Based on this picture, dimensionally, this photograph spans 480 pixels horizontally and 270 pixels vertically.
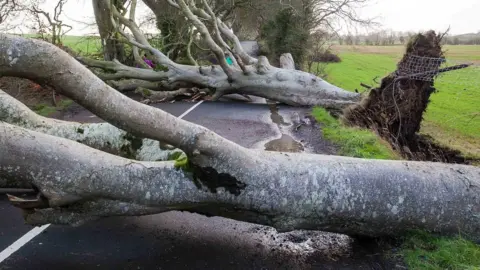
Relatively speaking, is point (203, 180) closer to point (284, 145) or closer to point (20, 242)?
point (20, 242)

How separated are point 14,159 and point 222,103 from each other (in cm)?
1147

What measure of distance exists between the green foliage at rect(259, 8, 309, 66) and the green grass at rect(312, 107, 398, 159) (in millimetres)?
12658

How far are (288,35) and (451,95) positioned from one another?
881 cm

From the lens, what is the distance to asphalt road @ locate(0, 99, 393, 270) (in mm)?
4254

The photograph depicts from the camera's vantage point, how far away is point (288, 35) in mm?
23641

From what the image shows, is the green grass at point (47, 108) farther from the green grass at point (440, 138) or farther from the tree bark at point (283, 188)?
the tree bark at point (283, 188)

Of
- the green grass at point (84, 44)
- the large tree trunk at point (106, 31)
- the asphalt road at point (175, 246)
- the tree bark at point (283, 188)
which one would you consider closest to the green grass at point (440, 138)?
the tree bark at point (283, 188)

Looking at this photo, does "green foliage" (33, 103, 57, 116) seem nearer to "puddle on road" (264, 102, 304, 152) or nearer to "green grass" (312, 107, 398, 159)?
"puddle on road" (264, 102, 304, 152)

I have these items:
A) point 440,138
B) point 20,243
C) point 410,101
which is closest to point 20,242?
point 20,243

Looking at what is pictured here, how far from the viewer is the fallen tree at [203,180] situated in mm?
3686

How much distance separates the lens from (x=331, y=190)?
168 inches

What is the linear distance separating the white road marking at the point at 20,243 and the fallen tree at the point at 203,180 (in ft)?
2.19

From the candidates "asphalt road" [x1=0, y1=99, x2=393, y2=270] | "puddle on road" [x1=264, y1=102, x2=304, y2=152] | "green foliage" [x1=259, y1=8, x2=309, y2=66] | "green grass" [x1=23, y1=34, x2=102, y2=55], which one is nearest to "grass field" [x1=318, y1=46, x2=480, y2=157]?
"green foliage" [x1=259, y1=8, x2=309, y2=66]

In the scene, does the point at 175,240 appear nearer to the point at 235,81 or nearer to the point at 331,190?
the point at 331,190
